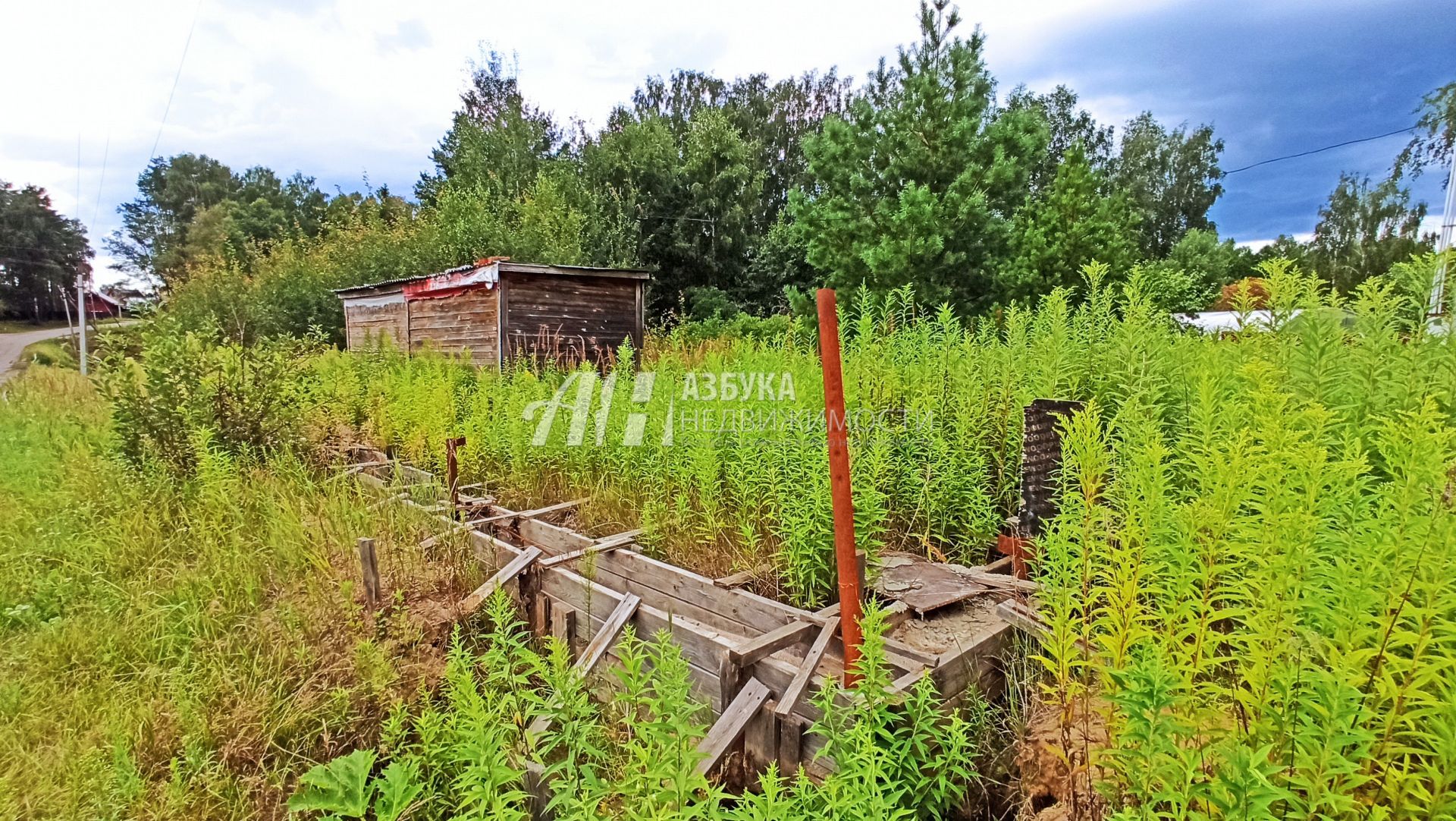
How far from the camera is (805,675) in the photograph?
2445 millimetres

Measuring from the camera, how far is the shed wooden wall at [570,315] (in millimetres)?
9414

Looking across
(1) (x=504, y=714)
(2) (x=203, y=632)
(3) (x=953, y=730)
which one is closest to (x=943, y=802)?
(3) (x=953, y=730)

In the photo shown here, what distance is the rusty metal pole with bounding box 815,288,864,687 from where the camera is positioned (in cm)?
229

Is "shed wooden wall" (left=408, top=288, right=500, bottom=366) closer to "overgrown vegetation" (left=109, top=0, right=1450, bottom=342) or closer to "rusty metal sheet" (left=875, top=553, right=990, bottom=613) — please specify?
"overgrown vegetation" (left=109, top=0, right=1450, bottom=342)

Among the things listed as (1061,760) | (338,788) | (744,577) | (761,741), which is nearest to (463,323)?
(744,577)

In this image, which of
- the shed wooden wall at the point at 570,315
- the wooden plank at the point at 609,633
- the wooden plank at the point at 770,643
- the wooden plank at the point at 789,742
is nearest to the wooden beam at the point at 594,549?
the wooden plank at the point at 609,633

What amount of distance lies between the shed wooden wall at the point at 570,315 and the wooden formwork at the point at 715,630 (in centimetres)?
521

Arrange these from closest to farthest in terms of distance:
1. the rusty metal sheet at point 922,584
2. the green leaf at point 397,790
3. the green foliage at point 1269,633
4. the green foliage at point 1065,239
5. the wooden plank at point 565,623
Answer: the green foliage at point 1269,633 < the green leaf at point 397,790 < the rusty metal sheet at point 922,584 < the wooden plank at point 565,623 < the green foliage at point 1065,239

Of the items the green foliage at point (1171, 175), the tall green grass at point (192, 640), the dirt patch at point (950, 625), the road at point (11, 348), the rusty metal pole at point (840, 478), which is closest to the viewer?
the rusty metal pole at point (840, 478)

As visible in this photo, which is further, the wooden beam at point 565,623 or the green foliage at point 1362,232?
the green foliage at point 1362,232

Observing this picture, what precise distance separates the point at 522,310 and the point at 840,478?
26.9 ft

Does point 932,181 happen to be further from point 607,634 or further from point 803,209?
point 607,634

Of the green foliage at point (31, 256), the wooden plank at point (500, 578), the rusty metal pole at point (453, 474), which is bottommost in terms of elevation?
the wooden plank at point (500, 578)

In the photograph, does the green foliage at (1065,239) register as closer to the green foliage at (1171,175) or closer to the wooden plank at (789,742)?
the wooden plank at (789,742)
